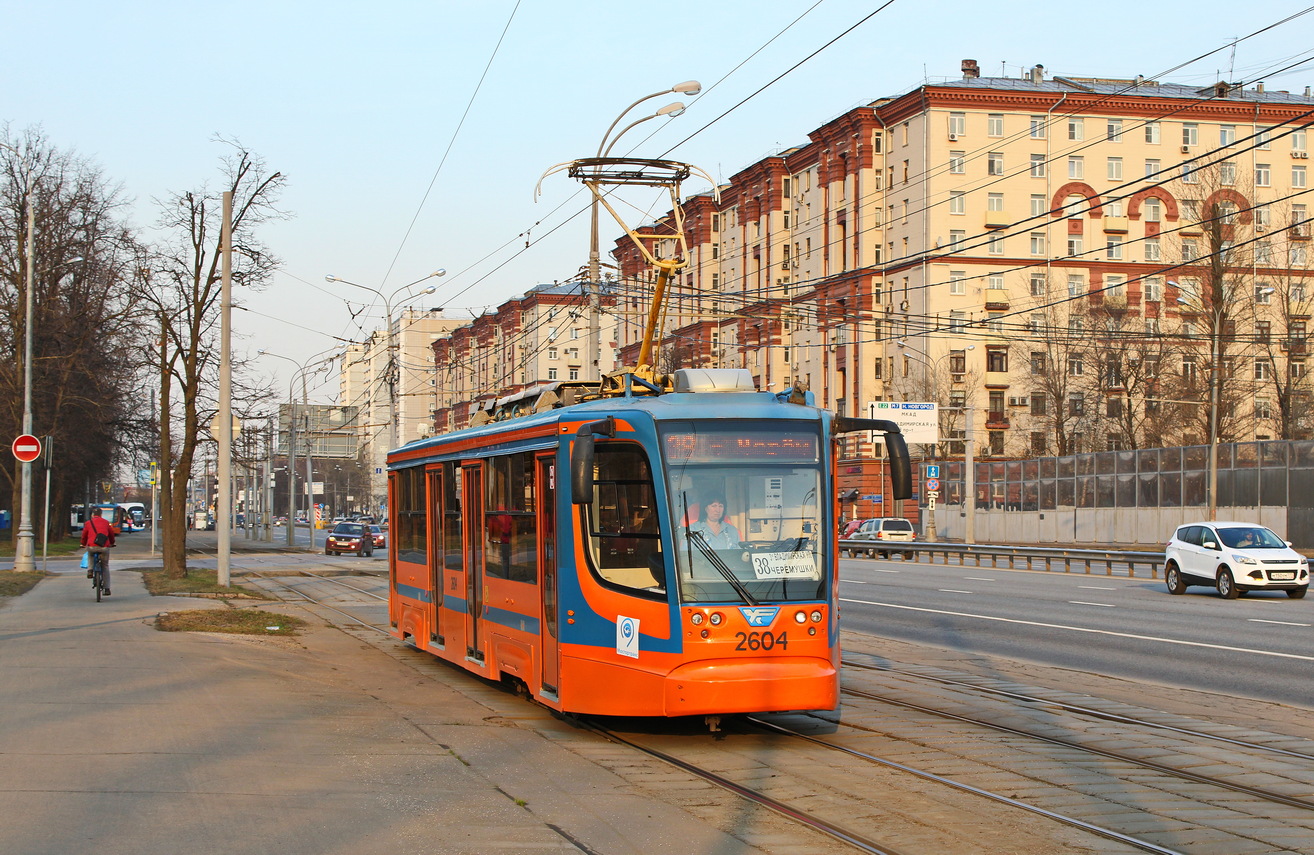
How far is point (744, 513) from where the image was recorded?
1020 centimetres

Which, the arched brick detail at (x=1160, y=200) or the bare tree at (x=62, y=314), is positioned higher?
the arched brick detail at (x=1160, y=200)

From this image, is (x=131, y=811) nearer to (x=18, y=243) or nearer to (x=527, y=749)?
(x=527, y=749)

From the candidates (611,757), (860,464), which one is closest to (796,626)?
(611,757)

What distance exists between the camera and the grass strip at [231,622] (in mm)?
18891

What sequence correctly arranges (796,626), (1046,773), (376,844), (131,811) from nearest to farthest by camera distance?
(376,844), (131,811), (1046,773), (796,626)

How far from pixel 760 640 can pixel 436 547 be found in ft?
19.8

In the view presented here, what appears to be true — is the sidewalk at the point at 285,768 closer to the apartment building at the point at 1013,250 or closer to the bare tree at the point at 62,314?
the bare tree at the point at 62,314

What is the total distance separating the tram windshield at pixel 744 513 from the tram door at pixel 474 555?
3572mm

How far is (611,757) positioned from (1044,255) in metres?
70.6

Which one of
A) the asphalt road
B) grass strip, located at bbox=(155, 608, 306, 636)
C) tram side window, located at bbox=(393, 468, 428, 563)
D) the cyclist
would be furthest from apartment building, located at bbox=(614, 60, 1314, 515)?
tram side window, located at bbox=(393, 468, 428, 563)

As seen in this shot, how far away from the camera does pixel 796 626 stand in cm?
1001

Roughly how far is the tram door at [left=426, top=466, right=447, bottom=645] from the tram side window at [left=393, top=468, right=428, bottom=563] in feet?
0.98

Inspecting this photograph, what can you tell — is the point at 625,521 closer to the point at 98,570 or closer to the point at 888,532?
the point at 98,570

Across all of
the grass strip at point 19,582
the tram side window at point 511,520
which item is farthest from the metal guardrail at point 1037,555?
the grass strip at point 19,582
